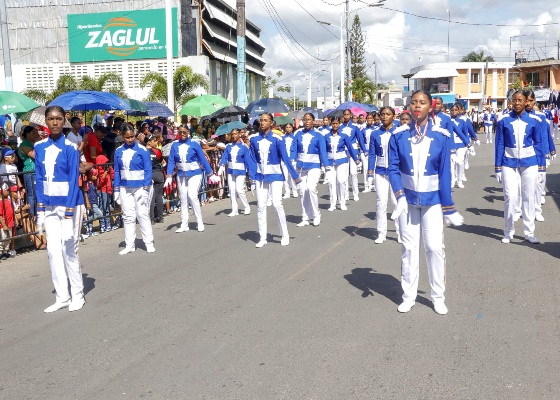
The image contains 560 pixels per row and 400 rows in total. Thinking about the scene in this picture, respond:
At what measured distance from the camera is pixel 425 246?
690 cm

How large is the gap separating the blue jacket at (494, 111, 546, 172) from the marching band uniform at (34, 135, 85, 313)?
6634mm

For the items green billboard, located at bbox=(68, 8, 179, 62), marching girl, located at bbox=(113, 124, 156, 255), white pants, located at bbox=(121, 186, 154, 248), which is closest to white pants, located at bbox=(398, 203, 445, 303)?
marching girl, located at bbox=(113, 124, 156, 255)

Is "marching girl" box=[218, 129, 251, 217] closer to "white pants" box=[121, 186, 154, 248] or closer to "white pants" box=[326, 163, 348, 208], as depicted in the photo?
"white pants" box=[326, 163, 348, 208]

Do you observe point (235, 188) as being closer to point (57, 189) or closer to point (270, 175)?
point (270, 175)

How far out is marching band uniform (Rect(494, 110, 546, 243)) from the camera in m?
10.6

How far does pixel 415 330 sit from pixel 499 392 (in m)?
1.50

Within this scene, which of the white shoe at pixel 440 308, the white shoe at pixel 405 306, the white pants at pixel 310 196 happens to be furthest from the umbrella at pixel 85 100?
the white shoe at pixel 440 308

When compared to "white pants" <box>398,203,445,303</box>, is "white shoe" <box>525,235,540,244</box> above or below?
below

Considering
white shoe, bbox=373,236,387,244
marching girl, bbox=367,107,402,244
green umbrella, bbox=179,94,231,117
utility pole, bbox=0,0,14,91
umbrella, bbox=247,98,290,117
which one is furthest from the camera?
green umbrella, bbox=179,94,231,117

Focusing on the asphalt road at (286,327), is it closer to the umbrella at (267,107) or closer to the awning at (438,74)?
the umbrella at (267,107)

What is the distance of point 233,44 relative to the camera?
58.2m

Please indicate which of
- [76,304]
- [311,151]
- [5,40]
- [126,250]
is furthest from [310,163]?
[5,40]

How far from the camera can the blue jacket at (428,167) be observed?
676 cm

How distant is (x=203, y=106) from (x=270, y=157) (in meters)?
10.2
